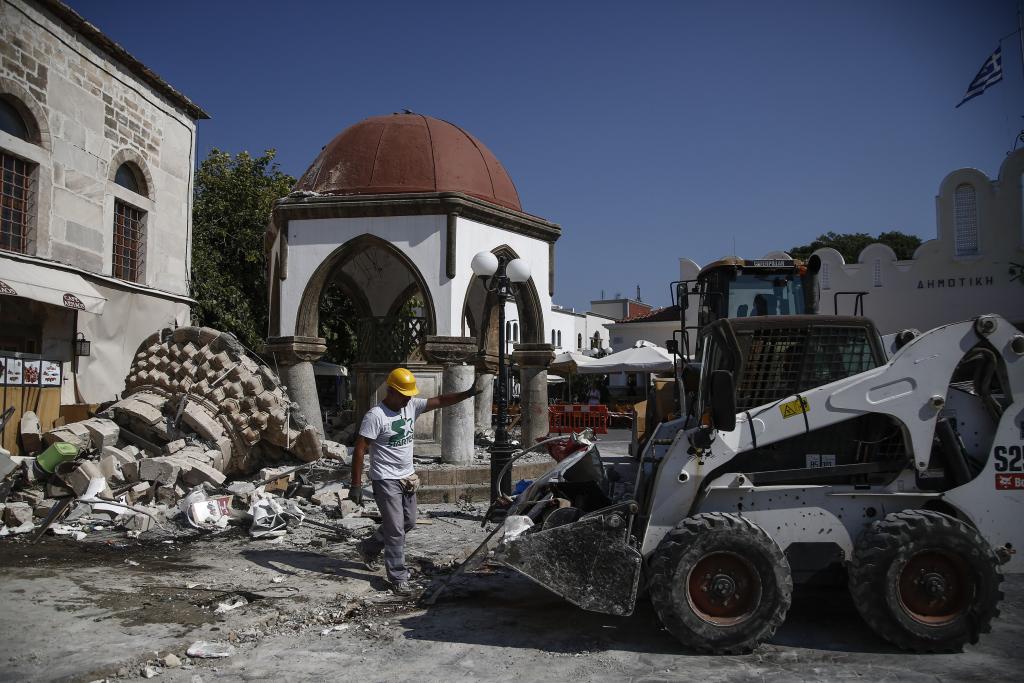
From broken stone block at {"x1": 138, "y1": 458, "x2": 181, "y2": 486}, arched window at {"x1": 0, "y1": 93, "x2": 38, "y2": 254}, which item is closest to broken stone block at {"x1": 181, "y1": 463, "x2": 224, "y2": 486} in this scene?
broken stone block at {"x1": 138, "y1": 458, "x2": 181, "y2": 486}

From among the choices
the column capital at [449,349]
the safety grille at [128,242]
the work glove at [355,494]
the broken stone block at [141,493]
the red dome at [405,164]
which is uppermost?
the red dome at [405,164]

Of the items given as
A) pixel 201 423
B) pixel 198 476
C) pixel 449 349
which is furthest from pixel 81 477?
pixel 449 349

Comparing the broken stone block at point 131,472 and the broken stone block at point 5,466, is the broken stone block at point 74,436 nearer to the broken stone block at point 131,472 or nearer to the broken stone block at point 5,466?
the broken stone block at point 5,466

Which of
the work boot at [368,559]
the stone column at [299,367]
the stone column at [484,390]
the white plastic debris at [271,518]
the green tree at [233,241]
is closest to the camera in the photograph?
the work boot at [368,559]

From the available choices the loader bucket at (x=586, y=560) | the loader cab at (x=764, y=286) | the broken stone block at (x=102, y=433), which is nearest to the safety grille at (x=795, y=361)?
the loader bucket at (x=586, y=560)

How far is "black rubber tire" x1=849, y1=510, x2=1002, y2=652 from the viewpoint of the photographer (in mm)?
4625

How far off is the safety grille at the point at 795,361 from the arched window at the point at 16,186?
10851 millimetres

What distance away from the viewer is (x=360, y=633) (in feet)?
16.7

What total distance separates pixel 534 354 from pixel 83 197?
7.69 m

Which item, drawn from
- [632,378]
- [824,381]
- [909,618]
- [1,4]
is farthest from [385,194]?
[632,378]

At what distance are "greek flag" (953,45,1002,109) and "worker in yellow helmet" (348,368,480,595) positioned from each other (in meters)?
23.3

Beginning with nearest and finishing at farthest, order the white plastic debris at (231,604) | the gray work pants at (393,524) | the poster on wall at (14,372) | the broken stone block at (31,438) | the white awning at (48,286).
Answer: the white plastic debris at (231,604) → the gray work pants at (393,524) → the broken stone block at (31,438) → the white awning at (48,286) → the poster on wall at (14,372)

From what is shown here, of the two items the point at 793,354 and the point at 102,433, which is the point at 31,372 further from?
the point at 793,354

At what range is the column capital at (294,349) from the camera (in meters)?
12.7
